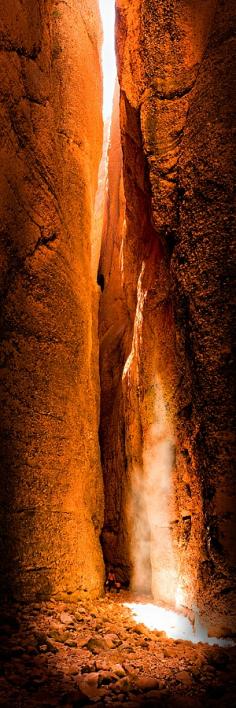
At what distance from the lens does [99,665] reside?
10.7 feet

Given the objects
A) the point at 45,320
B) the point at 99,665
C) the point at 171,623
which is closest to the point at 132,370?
the point at 45,320

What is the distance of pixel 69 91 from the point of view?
6.67 metres

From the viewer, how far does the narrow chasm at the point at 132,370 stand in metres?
3.64

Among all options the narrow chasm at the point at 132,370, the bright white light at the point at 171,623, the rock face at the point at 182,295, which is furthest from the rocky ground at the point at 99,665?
the rock face at the point at 182,295

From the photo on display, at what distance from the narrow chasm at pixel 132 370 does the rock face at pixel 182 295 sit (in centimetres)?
2

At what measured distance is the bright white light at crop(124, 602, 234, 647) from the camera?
3.98m

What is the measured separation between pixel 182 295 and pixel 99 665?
10.5ft

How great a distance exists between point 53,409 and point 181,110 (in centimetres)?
353

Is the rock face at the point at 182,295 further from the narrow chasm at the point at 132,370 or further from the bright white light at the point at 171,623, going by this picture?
the bright white light at the point at 171,623

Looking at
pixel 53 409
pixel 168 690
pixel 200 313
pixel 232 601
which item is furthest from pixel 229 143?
pixel 168 690

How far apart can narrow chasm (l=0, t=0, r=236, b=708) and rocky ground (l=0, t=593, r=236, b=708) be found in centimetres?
2

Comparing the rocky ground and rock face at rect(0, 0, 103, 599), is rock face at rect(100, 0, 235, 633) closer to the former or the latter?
the rocky ground

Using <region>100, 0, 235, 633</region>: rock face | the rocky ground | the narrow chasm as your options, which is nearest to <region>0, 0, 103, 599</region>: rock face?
the narrow chasm

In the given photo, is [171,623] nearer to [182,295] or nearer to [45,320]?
[182,295]
